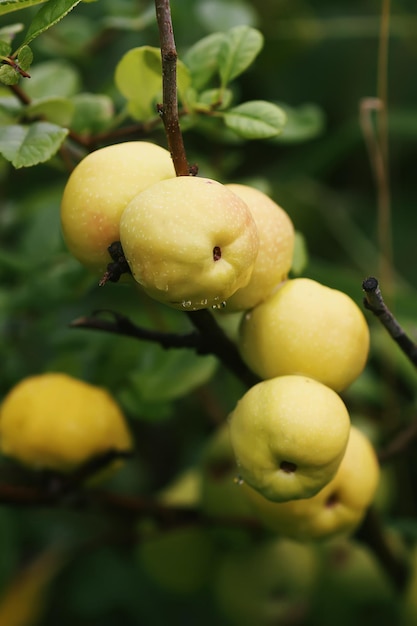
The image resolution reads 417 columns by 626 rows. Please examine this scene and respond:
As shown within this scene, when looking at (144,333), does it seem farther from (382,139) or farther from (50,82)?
(382,139)

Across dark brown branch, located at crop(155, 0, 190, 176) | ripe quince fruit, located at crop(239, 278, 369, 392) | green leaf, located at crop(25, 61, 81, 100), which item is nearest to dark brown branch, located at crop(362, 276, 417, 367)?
ripe quince fruit, located at crop(239, 278, 369, 392)

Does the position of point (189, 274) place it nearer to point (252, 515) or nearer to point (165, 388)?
point (165, 388)

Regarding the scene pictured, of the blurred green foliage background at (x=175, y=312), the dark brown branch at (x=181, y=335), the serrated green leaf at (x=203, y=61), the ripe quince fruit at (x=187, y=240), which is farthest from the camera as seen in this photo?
the blurred green foliage background at (x=175, y=312)

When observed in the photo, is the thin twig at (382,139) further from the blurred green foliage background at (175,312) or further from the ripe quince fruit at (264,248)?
the ripe quince fruit at (264,248)

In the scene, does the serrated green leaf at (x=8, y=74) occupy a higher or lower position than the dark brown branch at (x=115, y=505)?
higher

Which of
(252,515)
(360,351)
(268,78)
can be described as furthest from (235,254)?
(268,78)

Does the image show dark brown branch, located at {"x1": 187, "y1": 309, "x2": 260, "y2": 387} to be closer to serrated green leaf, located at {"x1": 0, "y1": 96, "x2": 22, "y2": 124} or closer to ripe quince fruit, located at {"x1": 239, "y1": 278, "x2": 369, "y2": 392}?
ripe quince fruit, located at {"x1": 239, "y1": 278, "x2": 369, "y2": 392}

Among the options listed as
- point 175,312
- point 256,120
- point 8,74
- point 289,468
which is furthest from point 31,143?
point 175,312

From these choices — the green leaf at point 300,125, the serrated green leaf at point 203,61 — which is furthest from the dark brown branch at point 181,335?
the green leaf at point 300,125
